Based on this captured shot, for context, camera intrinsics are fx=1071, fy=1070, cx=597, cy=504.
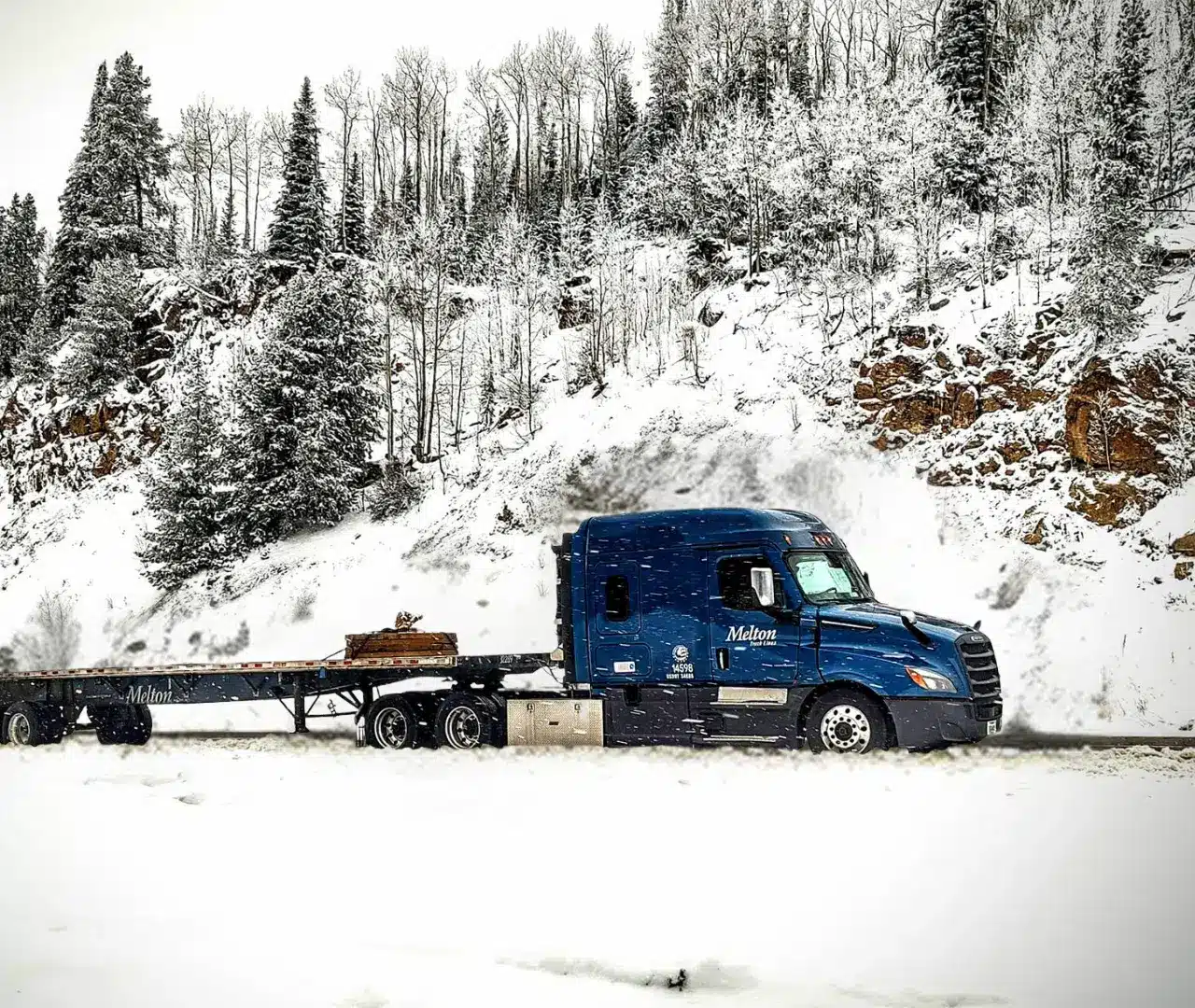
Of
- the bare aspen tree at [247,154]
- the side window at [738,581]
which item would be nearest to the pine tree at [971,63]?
the side window at [738,581]

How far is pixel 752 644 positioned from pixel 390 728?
5261mm

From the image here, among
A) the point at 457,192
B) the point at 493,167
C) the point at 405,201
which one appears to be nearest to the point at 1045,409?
the point at 493,167

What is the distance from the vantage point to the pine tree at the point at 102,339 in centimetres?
4381

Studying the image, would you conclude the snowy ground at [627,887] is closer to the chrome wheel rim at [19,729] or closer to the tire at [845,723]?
the tire at [845,723]

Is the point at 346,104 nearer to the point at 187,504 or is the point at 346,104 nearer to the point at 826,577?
the point at 187,504

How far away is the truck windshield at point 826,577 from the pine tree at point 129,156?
150ft

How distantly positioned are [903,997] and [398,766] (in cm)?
814

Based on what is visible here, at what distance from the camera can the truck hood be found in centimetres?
1141

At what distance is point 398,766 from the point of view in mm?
12781

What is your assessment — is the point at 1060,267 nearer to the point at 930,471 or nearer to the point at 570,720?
the point at 930,471

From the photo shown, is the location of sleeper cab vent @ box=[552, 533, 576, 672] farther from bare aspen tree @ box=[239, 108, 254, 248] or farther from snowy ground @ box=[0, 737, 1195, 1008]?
bare aspen tree @ box=[239, 108, 254, 248]

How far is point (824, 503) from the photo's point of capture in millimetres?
24094

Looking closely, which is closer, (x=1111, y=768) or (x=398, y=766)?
(x=1111, y=768)

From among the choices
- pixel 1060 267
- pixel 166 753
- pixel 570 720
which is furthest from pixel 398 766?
pixel 1060 267
